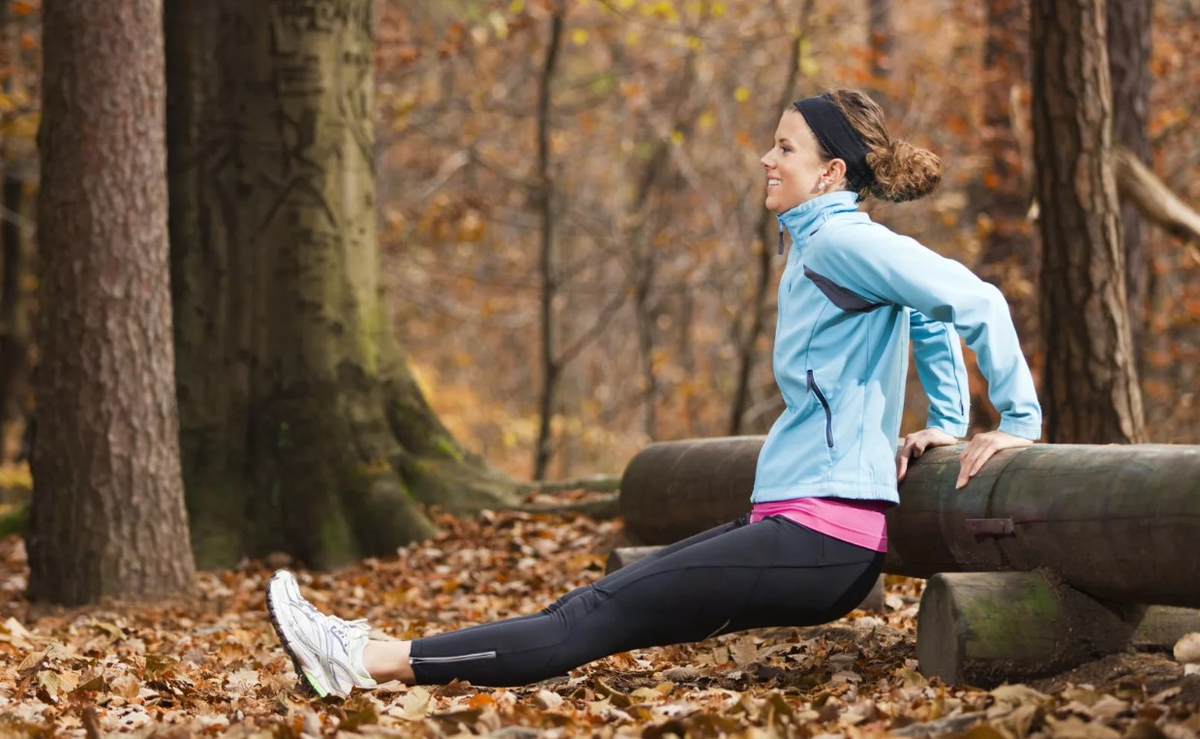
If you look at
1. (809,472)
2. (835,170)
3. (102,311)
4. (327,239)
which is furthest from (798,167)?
(327,239)

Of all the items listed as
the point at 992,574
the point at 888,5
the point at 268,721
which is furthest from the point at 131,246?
the point at 888,5

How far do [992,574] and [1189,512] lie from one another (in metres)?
0.71

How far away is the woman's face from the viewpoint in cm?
427

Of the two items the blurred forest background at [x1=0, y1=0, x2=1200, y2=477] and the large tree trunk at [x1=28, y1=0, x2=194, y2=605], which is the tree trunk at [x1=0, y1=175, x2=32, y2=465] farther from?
the large tree trunk at [x1=28, y1=0, x2=194, y2=605]

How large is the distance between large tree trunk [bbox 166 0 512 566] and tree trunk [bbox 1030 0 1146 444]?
3724 mm

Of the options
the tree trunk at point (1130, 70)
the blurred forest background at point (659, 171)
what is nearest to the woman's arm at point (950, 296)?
the blurred forest background at point (659, 171)

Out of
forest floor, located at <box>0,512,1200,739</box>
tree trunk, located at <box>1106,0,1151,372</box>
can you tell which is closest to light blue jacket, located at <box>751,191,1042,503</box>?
forest floor, located at <box>0,512,1200,739</box>

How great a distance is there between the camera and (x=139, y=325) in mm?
7090

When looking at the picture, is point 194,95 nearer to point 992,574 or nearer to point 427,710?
point 427,710

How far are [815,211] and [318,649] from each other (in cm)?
205

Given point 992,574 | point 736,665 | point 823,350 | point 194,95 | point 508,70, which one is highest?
point 508,70

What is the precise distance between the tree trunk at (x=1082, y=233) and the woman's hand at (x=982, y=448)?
3496mm

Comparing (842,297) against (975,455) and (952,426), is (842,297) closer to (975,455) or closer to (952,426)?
(975,455)

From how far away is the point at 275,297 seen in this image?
847cm
